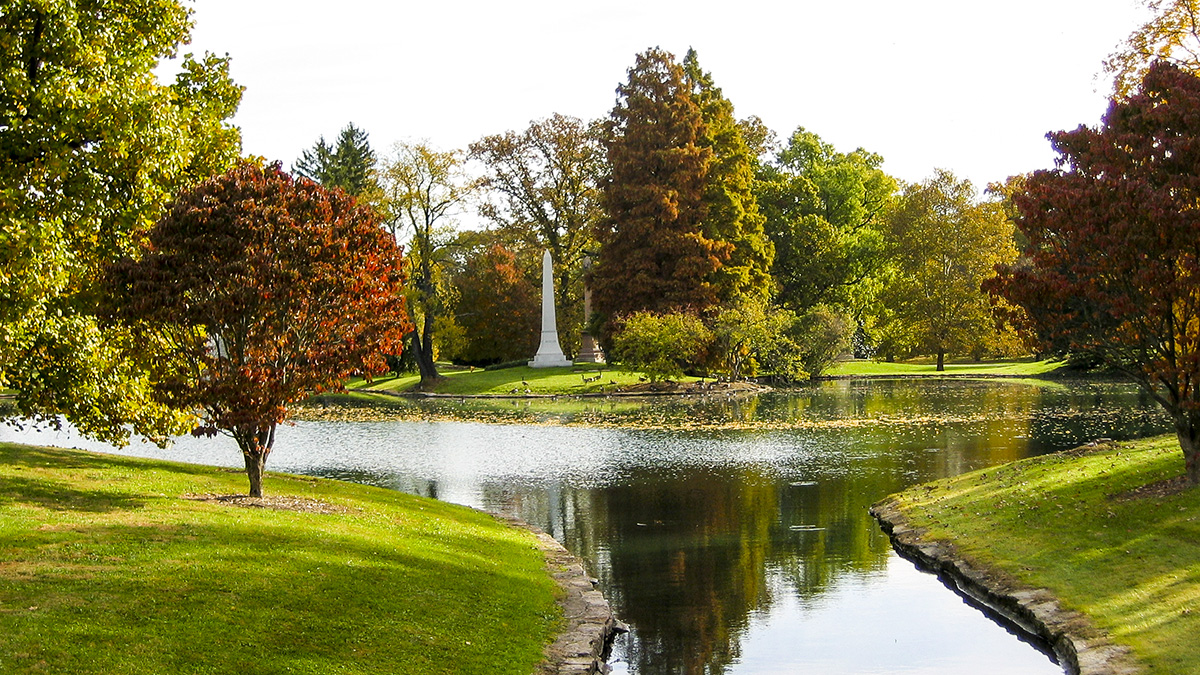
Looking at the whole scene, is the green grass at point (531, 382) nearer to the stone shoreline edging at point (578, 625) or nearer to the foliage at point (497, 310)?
the foliage at point (497, 310)

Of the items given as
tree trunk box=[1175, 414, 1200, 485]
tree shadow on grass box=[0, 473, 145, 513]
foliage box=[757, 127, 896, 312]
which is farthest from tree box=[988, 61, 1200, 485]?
foliage box=[757, 127, 896, 312]

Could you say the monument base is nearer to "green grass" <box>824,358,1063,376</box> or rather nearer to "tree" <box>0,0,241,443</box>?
"green grass" <box>824,358,1063,376</box>

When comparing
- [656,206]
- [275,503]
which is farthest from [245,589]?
[656,206]

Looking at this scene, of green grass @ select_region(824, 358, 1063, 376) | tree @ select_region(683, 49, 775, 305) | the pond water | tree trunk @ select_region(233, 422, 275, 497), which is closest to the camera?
the pond water

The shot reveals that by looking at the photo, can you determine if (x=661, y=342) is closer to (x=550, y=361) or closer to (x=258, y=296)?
(x=550, y=361)

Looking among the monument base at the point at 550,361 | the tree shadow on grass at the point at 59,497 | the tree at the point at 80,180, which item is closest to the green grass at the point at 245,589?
the tree shadow on grass at the point at 59,497

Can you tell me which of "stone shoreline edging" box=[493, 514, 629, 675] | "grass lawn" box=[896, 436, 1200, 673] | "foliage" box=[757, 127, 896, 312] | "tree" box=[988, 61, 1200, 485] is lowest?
"stone shoreline edging" box=[493, 514, 629, 675]

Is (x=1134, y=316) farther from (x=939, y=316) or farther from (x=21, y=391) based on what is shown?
(x=939, y=316)

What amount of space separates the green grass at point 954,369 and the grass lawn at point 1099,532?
1922 inches

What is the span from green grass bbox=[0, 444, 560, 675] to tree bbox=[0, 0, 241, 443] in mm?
1822

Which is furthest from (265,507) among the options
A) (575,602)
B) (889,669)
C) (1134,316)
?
(1134,316)

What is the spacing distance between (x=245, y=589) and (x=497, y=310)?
226ft

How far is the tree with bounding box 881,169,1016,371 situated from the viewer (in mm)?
73375

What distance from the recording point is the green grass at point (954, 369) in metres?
70.3
